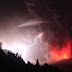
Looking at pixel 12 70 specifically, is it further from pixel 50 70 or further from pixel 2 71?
pixel 50 70

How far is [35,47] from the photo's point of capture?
115 meters

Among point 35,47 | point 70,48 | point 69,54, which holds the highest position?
point 35,47

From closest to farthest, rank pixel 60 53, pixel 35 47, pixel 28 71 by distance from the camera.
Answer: pixel 28 71 < pixel 60 53 < pixel 35 47

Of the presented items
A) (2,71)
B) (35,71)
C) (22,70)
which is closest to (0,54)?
(2,71)

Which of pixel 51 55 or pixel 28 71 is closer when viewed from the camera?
pixel 28 71

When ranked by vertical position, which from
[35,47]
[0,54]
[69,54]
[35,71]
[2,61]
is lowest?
[35,71]

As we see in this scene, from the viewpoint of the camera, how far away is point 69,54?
91.2 metres

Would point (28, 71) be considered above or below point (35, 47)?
below

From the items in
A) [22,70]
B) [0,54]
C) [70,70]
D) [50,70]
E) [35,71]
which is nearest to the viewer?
[0,54]

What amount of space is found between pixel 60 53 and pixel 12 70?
7661cm

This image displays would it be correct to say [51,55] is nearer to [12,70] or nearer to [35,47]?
[35,47]

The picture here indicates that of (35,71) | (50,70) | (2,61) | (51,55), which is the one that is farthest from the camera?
(51,55)

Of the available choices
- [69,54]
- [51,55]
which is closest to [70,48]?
[69,54]

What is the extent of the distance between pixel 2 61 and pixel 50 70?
21.0m
